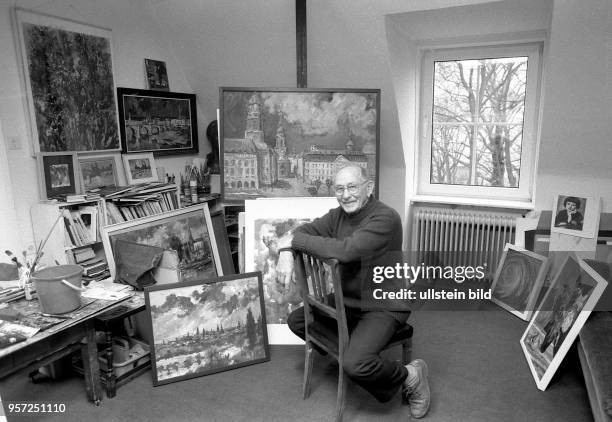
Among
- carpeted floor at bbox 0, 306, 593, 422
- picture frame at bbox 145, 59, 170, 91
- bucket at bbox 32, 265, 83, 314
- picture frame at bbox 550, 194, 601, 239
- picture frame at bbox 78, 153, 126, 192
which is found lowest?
carpeted floor at bbox 0, 306, 593, 422

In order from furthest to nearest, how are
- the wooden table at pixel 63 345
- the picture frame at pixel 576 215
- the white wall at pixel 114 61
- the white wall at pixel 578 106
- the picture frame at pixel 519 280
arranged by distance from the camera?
the picture frame at pixel 519 280 → the picture frame at pixel 576 215 → the white wall at pixel 114 61 → the white wall at pixel 578 106 → the wooden table at pixel 63 345

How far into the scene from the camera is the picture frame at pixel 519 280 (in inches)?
129

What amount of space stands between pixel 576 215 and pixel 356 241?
1.92m

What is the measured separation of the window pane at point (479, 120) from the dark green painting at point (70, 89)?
103 inches

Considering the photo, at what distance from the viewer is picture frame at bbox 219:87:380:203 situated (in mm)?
3121

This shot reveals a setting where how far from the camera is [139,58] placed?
3643 mm

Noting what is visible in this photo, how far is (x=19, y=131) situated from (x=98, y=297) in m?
1.33

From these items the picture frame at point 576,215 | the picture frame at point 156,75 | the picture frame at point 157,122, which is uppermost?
the picture frame at point 156,75

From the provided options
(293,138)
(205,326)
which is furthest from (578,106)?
(205,326)

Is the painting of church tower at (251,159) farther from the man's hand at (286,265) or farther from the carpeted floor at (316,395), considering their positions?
the carpeted floor at (316,395)

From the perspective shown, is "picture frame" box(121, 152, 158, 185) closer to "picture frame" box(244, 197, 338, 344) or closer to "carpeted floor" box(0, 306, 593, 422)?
"picture frame" box(244, 197, 338, 344)

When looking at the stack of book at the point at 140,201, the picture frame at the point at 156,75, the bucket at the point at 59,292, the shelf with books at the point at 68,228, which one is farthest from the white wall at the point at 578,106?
the shelf with books at the point at 68,228

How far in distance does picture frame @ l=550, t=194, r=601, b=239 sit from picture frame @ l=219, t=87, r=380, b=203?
131 cm

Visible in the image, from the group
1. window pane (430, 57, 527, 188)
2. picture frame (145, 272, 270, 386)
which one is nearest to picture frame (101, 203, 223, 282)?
picture frame (145, 272, 270, 386)
